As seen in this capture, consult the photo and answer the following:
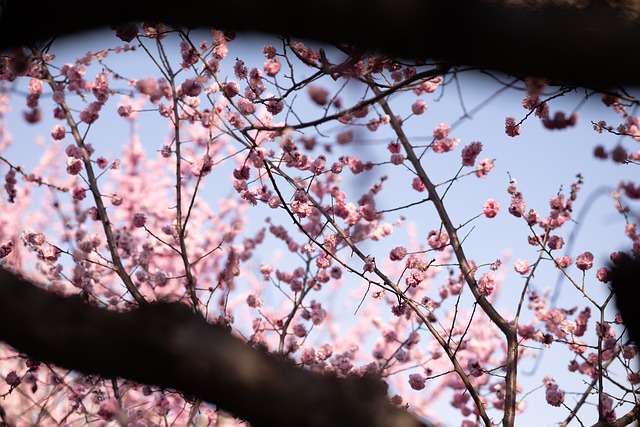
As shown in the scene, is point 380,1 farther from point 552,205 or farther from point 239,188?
point 552,205

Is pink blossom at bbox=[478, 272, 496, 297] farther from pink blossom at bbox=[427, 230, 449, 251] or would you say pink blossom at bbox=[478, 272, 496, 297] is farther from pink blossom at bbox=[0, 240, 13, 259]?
pink blossom at bbox=[0, 240, 13, 259]

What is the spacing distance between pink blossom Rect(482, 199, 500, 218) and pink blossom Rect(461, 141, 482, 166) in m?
0.38

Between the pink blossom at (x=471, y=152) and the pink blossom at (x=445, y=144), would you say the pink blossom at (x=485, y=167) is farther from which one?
the pink blossom at (x=445, y=144)

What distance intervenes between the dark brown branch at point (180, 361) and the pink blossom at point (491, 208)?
15.0 ft

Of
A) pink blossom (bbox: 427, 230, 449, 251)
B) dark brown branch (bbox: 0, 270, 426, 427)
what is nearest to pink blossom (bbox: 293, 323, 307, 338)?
pink blossom (bbox: 427, 230, 449, 251)

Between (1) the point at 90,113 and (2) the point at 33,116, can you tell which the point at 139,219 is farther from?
(2) the point at 33,116

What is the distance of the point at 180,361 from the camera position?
1.16 metres

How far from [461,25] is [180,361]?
850 mm

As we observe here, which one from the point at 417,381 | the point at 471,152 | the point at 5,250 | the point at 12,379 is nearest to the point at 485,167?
the point at 471,152

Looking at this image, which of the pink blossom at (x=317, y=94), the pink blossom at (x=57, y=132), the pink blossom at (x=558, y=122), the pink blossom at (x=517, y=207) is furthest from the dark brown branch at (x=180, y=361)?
the pink blossom at (x=57, y=132)

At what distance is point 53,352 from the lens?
3.84 ft

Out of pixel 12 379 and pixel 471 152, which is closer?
pixel 12 379

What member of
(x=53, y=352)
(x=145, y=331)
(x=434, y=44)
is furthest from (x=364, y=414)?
(x=434, y=44)

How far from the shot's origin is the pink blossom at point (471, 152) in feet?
18.2
